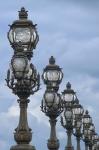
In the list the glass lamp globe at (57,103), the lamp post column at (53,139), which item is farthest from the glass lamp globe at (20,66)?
the lamp post column at (53,139)

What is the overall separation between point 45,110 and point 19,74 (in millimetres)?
4815

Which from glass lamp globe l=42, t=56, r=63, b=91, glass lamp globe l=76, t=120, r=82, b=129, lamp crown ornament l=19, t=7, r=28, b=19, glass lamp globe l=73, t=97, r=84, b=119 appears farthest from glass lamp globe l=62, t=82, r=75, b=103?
lamp crown ornament l=19, t=7, r=28, b=19

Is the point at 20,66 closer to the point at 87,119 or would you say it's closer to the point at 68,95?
the point at 68,95

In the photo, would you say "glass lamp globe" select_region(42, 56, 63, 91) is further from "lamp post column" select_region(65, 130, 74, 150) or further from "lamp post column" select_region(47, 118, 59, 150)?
"lamp post column" select_region(65, 130, 74, 150)

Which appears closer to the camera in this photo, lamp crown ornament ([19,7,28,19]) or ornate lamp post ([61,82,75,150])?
lamp crown ornament ([19,7,28,19])

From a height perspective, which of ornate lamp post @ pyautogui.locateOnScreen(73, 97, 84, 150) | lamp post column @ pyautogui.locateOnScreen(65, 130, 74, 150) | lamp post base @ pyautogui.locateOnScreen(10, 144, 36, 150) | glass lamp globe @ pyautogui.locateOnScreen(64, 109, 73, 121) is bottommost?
lamp post base @ pyautogui.locateOnScreen(10, 144, 36, 150)

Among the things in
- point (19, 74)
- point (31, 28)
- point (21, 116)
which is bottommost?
point (21, 116)

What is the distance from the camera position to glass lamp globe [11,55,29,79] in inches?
640

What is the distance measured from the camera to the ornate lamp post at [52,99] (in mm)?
20750

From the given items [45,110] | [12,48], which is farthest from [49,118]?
[12,48]

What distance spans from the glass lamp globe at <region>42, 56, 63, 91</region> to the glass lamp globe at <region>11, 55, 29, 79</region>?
15.6 feet

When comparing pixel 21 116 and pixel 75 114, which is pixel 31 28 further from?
pixel 75 114

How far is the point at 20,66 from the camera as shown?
16.2m

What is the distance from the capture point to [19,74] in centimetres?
1630
